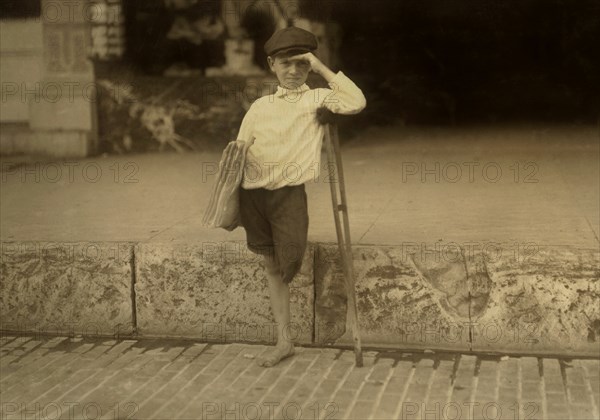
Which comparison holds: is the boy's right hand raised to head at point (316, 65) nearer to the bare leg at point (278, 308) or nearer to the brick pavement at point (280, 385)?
the bare leg at point (278, 308)

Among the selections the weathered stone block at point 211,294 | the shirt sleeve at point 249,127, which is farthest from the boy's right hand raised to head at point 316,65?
the weathered stone block at point 211,294

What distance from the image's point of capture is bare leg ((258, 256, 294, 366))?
5.34 meters

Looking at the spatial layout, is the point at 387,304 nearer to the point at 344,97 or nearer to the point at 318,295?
the point at 318,295

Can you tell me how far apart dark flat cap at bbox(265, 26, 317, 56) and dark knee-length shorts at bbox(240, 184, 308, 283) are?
72cm

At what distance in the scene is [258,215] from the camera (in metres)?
Answer: 5.22

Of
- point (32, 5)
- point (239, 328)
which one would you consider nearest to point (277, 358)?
point (239, 328)

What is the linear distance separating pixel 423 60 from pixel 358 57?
99 centimetres

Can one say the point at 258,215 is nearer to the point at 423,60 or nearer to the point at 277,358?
the point at 277,358

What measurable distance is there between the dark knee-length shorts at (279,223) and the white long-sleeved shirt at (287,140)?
0.26 ft

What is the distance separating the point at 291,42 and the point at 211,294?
5.74 feet

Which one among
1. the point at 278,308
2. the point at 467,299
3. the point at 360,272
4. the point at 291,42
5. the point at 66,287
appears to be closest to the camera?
the point at 291,42

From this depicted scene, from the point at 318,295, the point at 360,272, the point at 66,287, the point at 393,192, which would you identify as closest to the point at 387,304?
the point at 360,272

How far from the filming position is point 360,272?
5.64 meters

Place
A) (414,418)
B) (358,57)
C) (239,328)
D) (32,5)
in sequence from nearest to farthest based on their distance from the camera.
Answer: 1. (414,418)
2. (239,328)
3. (32,5)
4. (358,57)
